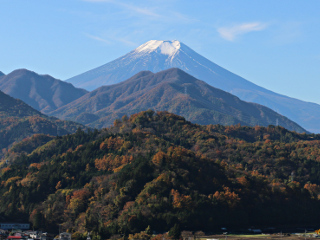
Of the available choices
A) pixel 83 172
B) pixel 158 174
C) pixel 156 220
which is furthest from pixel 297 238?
pixel 83 172

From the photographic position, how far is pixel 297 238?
121 metres

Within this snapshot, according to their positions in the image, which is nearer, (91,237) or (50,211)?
(91,237)

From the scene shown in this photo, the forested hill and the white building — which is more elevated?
the forested hill

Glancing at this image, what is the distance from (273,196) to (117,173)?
38.6 m

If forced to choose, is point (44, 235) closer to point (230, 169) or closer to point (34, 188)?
point (34, 188)

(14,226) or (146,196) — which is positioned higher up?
(146,196)

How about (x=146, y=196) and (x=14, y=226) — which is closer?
(x=14, y=226)

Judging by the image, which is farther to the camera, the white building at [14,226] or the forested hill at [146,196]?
the white building at [14,226]

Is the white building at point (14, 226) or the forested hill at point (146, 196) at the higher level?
the forested hill at point (146, 196)

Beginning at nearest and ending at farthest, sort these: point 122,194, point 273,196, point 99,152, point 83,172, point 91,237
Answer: point 91,237 < point 122,194 < point 273,196 < point 83,172 < point 99,152

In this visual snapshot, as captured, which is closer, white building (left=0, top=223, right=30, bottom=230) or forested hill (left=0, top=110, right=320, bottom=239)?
forested hill (left=0, top=110, right=320, bottom=239)

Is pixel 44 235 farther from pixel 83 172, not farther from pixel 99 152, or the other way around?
pixel 99 152

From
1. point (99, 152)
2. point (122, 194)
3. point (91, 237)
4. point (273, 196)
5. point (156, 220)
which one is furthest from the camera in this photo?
point (99, 152)

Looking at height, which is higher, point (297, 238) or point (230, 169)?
point (230, 169)
